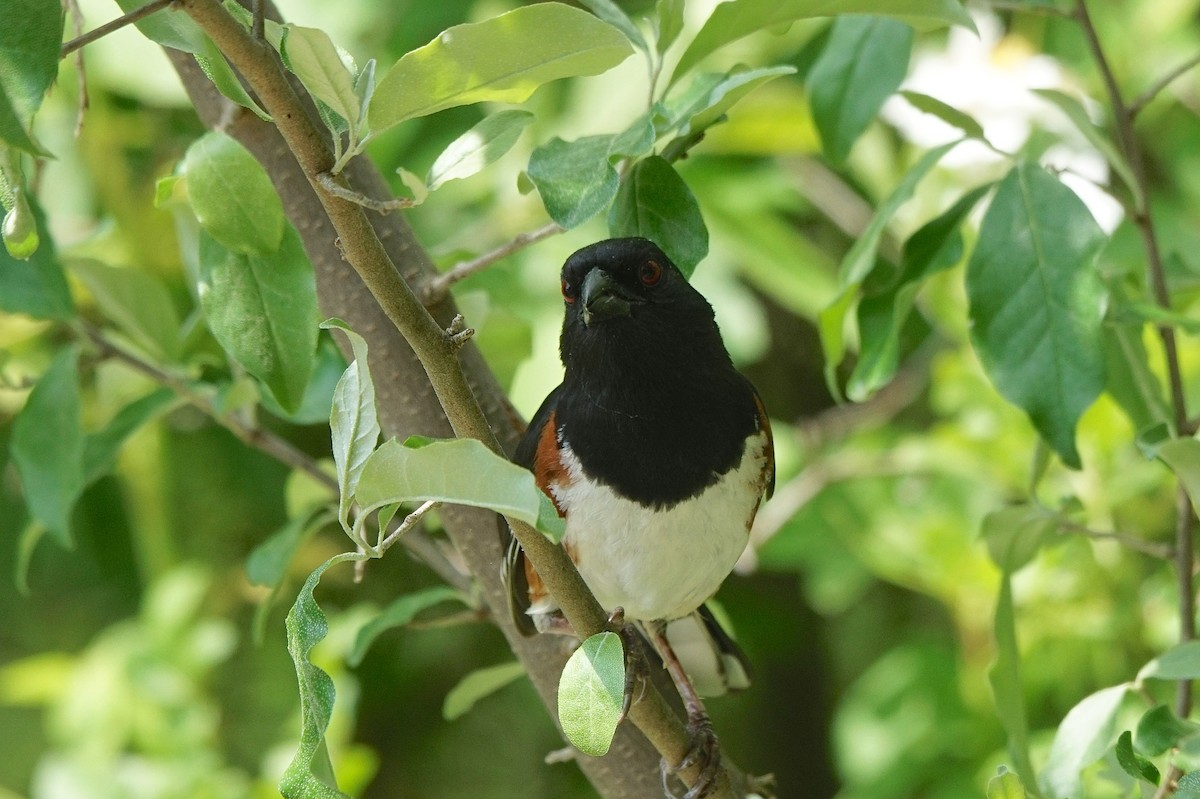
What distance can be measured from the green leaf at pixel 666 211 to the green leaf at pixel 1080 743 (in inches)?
23.1

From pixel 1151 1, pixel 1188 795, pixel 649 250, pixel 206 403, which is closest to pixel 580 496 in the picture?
pixel 649 250

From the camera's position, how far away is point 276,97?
0.79 meters

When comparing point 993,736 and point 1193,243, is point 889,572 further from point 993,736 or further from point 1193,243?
point 1193,243

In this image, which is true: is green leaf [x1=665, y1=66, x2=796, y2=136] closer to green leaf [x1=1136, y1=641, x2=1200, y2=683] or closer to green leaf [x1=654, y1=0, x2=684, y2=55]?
green leaf [x1=654, y1=0, x2=684, y2=55]

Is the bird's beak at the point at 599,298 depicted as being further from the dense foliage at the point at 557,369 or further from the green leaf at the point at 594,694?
the green leaf at the point at 594,694

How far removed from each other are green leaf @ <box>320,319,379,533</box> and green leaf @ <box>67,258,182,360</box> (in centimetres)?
72

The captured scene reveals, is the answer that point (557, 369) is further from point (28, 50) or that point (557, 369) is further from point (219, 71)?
point (28, 50)

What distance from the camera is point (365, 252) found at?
2.69 feet

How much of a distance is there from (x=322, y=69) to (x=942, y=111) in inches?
26.9

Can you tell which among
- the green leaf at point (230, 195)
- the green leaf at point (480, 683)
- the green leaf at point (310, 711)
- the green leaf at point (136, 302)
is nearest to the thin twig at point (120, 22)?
the green leaf at point (230, 195)

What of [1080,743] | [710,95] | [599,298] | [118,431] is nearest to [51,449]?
[118,431]

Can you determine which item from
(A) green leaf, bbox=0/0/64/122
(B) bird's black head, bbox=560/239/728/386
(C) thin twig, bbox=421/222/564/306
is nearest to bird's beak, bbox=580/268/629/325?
(B) bird's black head, bbox=560/239/728/386

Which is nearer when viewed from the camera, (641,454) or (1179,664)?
(1179,664)

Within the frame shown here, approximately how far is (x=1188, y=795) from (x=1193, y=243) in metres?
1.17
